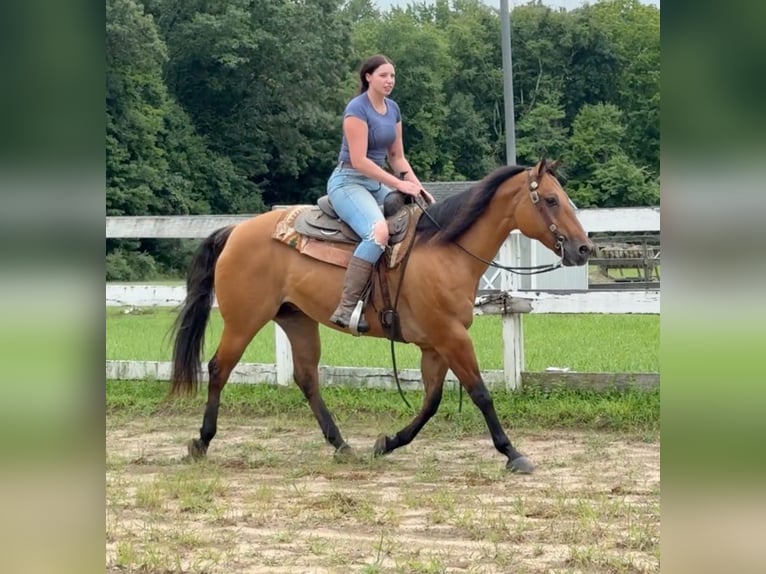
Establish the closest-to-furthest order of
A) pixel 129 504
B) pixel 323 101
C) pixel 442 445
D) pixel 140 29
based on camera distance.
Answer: pixel 129 504 → pixel 442 445 → pixel 140 29 → pixel 323 101

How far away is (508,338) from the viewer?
6805mm

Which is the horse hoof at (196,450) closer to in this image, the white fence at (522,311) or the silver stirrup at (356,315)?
the silver stirrup at (356,315)

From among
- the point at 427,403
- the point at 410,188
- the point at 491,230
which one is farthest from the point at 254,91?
the point at 427,403

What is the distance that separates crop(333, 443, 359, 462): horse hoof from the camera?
5.45 meters

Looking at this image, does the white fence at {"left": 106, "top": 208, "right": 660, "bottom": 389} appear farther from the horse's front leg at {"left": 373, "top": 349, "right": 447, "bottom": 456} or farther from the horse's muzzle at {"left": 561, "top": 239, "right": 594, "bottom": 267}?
the horse's front leg at {"left": 373, "top": 349, "right": 447, "bottom": 456}

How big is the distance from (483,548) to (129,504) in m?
1.92

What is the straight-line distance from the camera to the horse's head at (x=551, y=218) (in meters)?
5.04

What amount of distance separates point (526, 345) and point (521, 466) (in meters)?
4.84
